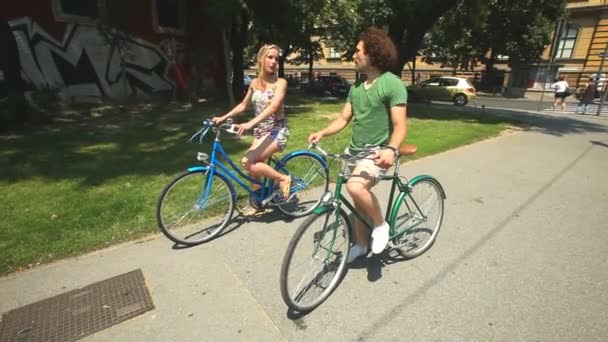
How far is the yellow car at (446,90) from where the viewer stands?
2028 cm

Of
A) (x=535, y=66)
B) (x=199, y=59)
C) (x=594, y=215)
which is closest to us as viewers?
(x=594, y=215)

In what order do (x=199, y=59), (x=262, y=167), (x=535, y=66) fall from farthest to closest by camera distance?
(x=535, y=66) < (x=199, y=59) < (x=262, y=167)

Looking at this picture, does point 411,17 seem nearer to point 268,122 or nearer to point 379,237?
point 268,122

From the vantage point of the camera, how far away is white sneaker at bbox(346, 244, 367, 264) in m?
3.05

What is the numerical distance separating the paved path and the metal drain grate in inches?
3.7

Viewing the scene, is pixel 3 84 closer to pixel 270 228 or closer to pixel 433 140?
pixel 270 228

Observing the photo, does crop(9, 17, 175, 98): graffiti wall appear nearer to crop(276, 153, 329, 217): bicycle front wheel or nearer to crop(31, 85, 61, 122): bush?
crop(31, 85, 61, 122): bush

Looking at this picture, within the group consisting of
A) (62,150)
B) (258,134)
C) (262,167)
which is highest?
(258,134)

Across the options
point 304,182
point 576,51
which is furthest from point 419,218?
point 576,51

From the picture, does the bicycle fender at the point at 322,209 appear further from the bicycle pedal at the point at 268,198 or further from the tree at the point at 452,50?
the tree at the point at 452,50

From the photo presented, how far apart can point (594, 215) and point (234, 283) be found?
4.48 metres

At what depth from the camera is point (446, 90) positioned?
20.7 m

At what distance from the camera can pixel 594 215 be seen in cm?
443

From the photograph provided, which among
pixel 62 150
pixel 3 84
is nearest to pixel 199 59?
pixel 3 84
